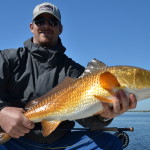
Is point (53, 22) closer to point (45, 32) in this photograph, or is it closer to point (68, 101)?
point (45, 32)

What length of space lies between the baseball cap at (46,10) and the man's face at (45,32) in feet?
0.27

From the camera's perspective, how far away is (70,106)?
12.6 ft

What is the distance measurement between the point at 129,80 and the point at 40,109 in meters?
1.36

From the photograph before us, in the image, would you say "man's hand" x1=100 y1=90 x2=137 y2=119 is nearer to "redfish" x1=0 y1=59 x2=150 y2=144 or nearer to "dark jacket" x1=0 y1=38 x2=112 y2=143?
"redfish" x1=0 y1=59 x2=150 y2=144

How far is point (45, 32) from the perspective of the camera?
5578mm

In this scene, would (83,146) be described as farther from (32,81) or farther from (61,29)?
(61,29)

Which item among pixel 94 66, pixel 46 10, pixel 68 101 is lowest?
pixel 68 101

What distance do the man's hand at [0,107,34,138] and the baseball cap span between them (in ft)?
7.69

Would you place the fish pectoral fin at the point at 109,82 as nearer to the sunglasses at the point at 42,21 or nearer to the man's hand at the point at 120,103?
the man's hand at the point at 120,103

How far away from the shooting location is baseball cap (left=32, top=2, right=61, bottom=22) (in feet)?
18.4

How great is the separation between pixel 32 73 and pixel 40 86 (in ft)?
1.01

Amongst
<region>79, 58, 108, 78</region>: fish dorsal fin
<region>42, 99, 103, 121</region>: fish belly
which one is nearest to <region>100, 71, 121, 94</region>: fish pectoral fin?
<region>42, 99, 103, 121</region>: fish belly

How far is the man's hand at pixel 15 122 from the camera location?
3.97m

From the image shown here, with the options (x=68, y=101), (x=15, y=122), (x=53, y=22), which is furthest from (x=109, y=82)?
(x=53, y=22)
